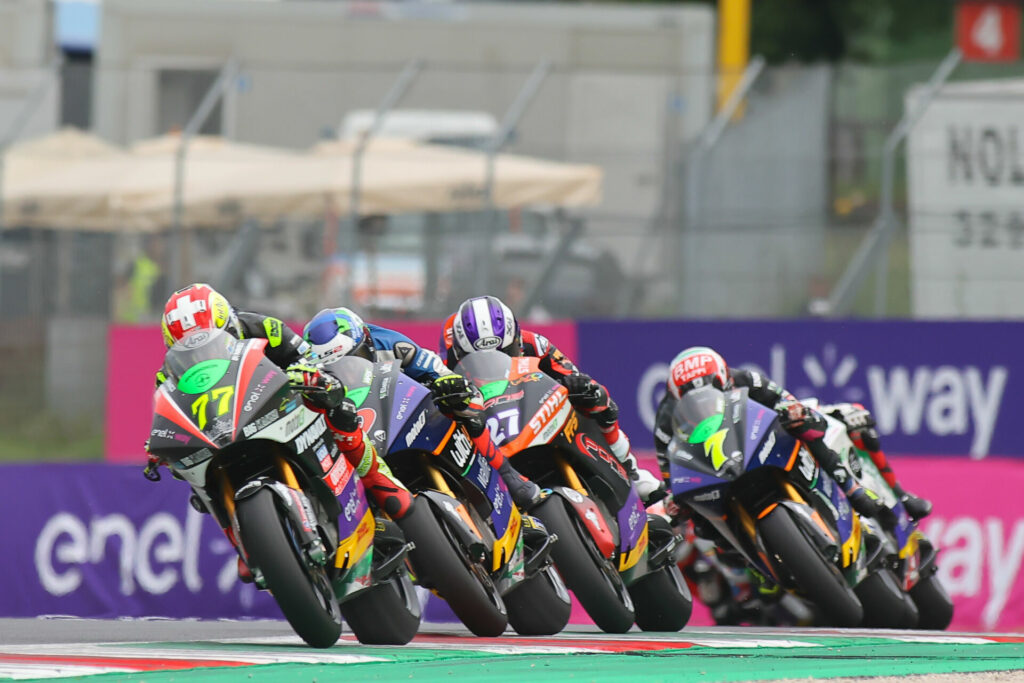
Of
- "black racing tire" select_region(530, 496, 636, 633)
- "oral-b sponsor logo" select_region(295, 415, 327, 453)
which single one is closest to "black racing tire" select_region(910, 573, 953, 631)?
"black racing tire" select_region(530, 496, 636, 633)

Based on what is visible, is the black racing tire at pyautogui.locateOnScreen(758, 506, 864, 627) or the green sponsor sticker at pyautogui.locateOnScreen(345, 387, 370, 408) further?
the black racing tire at pyautogui.locateOnScreen(758, 506, 864, 627)

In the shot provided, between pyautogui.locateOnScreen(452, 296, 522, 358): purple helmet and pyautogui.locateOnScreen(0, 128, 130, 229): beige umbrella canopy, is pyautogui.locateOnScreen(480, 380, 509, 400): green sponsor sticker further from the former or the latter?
pyautogui.locateOnScreen(0, 128, 130, 229): beige umbrella canopy

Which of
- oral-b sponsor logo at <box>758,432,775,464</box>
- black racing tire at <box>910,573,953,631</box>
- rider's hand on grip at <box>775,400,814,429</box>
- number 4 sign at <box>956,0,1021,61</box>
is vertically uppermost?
number 4 sign at <box>956,0,1021,61</box>

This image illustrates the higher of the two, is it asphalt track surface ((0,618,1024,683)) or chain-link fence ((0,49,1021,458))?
chain-link fence ((0,49,1021,458))

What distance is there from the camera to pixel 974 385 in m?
14.7

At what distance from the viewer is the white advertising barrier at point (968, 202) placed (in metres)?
15.1

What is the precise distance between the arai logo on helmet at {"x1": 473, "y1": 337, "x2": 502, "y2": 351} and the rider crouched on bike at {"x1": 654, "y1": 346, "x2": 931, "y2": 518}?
4.37ft

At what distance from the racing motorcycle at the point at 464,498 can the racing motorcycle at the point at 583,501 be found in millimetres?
173

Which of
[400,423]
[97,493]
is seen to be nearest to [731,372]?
[400,423]

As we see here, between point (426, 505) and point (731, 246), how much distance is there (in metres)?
8.10

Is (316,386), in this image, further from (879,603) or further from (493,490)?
(879,603)

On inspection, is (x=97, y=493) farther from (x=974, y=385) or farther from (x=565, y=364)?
(x=974, y=385)

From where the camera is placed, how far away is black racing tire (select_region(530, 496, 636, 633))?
8.80m

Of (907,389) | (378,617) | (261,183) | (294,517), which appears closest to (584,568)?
(378,617)
